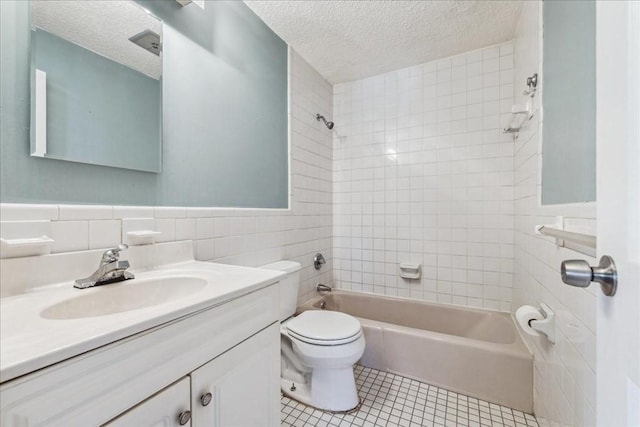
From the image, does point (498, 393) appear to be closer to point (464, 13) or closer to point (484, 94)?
point (484, 94)

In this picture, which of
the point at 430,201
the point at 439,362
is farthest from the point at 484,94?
the point at 439,362

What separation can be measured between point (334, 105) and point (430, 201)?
50.1 inches

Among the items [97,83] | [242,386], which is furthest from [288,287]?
[97,83]

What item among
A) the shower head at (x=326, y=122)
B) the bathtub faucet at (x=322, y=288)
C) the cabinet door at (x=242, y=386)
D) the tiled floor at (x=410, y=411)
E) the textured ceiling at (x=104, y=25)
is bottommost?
the tiled floor at (x=410, y=411)

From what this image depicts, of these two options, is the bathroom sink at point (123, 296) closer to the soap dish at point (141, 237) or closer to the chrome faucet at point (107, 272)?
the chrome faucet at point (107, 272)

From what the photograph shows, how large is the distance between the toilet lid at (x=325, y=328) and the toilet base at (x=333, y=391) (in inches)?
8.2

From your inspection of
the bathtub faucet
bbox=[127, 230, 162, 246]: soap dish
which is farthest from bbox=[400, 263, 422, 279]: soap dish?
bbox=[127, 230, 162, 246]: soap dish

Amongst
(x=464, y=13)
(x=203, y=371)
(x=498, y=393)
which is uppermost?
(x=464, y=13)

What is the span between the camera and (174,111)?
4.10 feet

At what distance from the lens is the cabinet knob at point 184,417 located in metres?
0.65

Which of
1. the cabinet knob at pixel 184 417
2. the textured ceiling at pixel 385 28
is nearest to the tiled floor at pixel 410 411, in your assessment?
the cabinet knob at pixel 184 417

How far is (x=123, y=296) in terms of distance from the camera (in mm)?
881

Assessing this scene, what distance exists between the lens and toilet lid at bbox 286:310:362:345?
1381 millimetres

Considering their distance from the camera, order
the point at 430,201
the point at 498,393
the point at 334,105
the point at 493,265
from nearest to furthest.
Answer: the point at 498,393 < the point at 493,265 < the point at 430,201 < the point at 334,105
